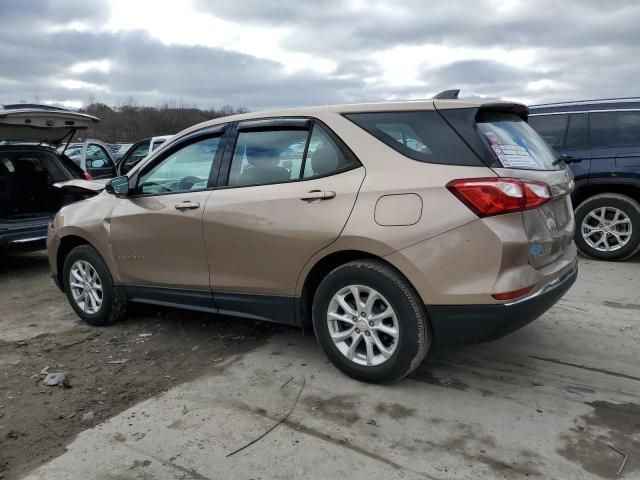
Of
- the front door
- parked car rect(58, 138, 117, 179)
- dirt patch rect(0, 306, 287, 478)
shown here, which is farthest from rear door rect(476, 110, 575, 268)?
parked car rect(58, 138, 117, 179)

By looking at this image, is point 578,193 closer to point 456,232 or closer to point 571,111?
point 571,111

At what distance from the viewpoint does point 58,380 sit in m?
3.78

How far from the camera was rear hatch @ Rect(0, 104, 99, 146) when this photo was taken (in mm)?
6035

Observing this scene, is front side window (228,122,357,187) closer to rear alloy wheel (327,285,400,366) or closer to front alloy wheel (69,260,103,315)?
rear alloy wheel (327,285,400,366)

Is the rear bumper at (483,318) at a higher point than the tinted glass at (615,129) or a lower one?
lower

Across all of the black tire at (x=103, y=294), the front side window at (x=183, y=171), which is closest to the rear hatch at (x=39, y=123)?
the black tire at (x=103, y=294)

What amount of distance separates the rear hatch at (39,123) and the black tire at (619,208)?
20.7ft

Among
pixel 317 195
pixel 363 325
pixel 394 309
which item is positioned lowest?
pixel 363 325

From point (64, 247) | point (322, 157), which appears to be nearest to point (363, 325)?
point (322, 157)

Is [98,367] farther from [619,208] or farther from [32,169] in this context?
[619,208]

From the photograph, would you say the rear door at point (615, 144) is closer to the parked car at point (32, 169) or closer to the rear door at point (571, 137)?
the rear door at point (571, 137)

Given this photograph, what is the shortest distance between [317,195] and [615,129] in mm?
5014

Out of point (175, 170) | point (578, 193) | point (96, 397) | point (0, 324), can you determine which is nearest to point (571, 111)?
point (578, 193)

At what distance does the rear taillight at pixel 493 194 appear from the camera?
2.98 meters
